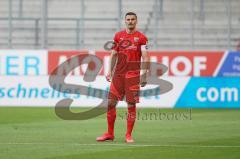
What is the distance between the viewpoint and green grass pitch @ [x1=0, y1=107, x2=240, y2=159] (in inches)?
451

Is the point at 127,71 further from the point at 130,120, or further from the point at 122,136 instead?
the point at 122,136

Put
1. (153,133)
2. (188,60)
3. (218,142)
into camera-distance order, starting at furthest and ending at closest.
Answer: (188,60) < (153,133) < (218,142)

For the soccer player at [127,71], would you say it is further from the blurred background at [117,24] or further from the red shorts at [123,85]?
the blurred background at [117,24]

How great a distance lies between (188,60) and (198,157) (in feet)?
51.6

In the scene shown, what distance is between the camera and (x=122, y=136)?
14930 mm

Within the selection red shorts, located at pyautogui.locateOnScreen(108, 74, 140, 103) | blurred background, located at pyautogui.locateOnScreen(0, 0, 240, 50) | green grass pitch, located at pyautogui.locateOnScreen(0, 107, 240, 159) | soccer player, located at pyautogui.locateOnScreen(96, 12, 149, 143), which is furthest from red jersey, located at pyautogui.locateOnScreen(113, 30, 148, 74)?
blurred background, located at pyautogui.locateOnScreen(0, 0, 240, 50)

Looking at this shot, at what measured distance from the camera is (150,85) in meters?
24.8

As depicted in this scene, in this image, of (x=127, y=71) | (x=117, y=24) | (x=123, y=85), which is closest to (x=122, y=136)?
(x=123, y=85)

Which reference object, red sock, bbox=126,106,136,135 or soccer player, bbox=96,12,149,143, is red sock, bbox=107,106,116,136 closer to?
soccer player, bbox=96,12,149,143

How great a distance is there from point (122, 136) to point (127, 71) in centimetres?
185

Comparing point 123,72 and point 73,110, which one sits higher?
point 123,72

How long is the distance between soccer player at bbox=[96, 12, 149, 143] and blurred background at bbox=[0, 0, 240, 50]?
13490 millimetres

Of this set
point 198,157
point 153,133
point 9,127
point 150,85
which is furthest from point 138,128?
point 150,85

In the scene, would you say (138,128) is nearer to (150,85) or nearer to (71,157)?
(71,157)
